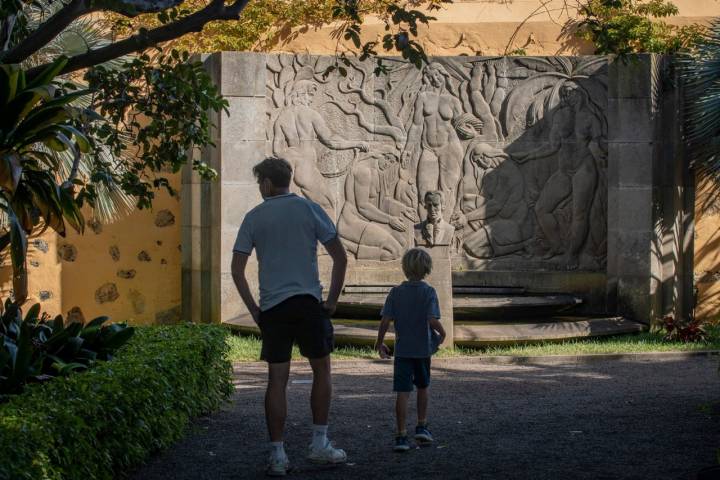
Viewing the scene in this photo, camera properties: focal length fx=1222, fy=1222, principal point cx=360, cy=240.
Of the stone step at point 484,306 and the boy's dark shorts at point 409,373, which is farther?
the stone step at point 484,306

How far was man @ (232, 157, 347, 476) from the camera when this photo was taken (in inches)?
256

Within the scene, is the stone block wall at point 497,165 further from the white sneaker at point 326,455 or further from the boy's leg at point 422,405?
the white sneaker at point 326,455

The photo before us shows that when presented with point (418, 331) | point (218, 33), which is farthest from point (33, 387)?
point (218, 33)

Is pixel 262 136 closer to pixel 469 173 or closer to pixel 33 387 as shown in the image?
pixel 469 173

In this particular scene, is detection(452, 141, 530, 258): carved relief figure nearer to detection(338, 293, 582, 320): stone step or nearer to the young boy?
detection(338, 293, 582, 320): stone step

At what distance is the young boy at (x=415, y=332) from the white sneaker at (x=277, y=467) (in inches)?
40.6

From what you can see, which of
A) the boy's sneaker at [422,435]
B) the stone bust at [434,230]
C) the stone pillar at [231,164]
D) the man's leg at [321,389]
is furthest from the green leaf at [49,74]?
the stone pillar at [231,164]

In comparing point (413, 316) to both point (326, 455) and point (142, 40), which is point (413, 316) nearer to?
point (326, 455)

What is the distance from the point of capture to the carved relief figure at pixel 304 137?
50.1ft

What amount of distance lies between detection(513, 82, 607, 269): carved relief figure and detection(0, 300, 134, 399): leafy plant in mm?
8506

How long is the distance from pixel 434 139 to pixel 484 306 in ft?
8.31

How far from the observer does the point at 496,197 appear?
15.7 m

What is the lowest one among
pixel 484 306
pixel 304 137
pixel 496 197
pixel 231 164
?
pixel 484 306

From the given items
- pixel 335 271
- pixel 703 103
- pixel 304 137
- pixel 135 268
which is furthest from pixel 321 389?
pixel 135 268
